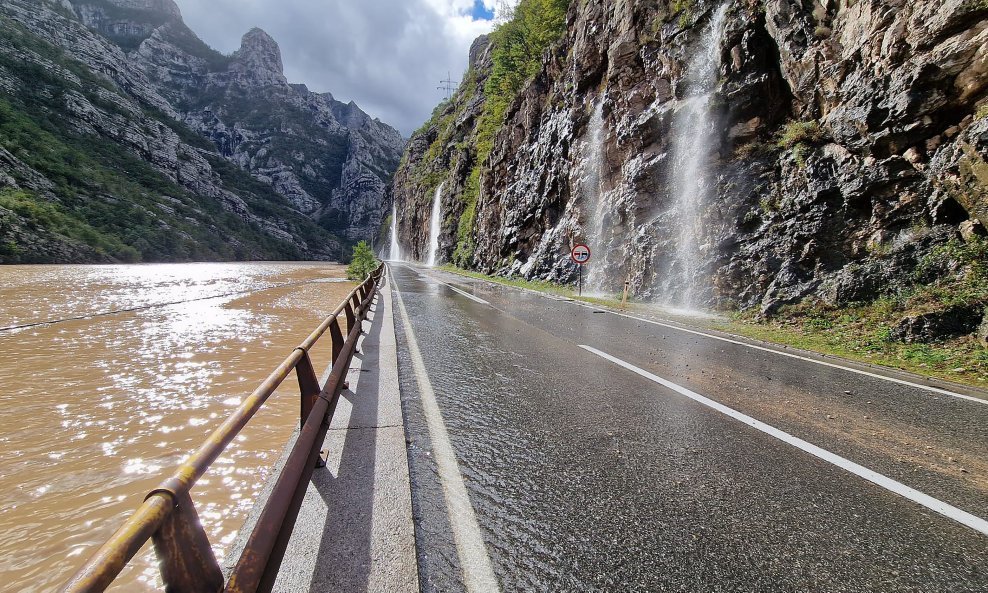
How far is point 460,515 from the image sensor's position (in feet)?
7.84

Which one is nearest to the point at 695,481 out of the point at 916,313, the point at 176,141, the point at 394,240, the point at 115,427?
the point at 115,427

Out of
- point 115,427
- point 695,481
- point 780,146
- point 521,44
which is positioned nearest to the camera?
point 695,481

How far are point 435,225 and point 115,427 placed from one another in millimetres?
59729

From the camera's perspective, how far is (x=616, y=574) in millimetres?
1942

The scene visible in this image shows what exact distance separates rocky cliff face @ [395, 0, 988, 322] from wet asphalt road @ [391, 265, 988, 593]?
19.3 feet

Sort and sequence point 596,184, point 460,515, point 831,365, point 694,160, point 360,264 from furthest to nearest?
point 360,264, point 596,184, point 694,160, point 831,365, point 460,515

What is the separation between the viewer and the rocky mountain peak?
14800cm

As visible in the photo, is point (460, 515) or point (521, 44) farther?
point (521, 44)

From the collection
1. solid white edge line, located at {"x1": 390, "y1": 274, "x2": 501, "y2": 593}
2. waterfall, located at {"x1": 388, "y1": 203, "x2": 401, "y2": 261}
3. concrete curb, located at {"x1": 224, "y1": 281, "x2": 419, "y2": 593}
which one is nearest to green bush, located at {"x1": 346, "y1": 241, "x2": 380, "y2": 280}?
solid white edge line, located at {"x1": 390, "y1": 274, "x2": 501, "y2": 593}

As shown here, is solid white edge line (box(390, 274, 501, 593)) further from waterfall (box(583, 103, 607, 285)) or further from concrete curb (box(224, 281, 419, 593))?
waterfall (box(583, 103, 607, 285))

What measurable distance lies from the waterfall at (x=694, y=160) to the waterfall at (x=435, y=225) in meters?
43.8

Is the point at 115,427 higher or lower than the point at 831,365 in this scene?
lower

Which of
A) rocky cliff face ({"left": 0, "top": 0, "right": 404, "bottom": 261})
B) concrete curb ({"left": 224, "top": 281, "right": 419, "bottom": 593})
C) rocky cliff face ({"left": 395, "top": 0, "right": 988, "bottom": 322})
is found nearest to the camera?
concrete curb ({"left": 224, "top": 281, "right": 419, "bottom": 593})

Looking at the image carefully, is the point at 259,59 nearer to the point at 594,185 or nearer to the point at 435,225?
the point at 435,225
